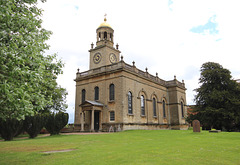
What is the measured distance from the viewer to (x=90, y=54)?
3878cm

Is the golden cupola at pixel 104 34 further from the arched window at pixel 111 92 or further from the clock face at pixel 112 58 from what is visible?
the arched window at pixel 111 92

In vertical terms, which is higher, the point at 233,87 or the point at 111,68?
the point at 111,68

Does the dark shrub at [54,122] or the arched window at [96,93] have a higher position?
the arched window at [96,93]

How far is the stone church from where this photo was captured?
2988 cm

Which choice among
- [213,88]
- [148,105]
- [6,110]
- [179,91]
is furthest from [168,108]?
[6,110]

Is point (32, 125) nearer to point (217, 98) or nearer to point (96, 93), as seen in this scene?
point (96, 93)

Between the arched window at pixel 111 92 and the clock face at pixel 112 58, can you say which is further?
the clock face at pixel 112 58

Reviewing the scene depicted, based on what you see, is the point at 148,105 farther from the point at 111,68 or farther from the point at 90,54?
the point at 90,54

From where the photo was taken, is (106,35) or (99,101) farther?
(106,35)

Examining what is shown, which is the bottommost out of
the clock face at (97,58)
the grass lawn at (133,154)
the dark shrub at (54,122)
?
the grass lawn at (133,154)

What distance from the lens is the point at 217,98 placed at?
29328 mm

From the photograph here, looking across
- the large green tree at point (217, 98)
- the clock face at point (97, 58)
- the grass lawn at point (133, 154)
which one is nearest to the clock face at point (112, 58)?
the clock face at point (97, 58)

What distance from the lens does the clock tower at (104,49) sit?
1425 inches

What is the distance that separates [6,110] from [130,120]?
22.4 m
